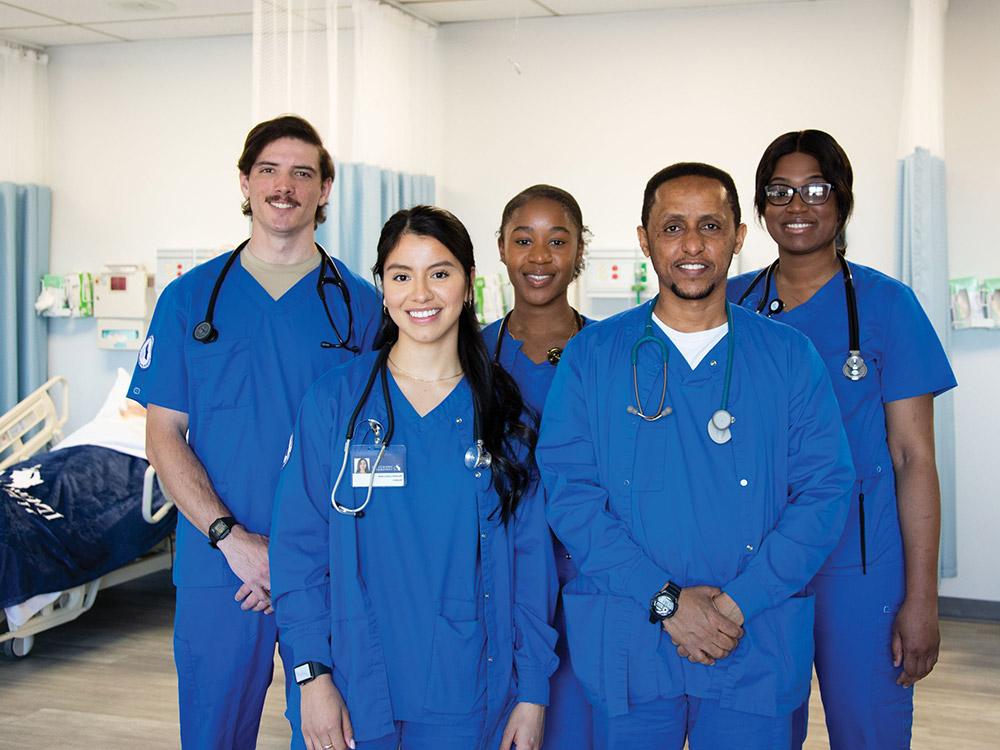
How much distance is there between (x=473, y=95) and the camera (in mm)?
5664

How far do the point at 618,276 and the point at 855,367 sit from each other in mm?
3118

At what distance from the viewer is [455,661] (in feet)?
6.35

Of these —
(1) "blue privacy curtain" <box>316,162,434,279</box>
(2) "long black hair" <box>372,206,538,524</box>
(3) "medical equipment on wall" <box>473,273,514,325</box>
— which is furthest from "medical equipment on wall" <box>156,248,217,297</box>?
(2) "long black hair" <box>372,206,538,524</box>

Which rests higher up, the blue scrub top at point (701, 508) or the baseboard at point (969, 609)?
the blue scrub top at point (701, 508)

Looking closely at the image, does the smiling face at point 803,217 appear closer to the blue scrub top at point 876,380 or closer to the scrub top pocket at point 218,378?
the blue scrub top at point 876,380

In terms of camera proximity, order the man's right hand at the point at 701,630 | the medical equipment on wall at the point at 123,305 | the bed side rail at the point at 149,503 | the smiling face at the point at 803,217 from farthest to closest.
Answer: the medical equipment on wall at the point at 123,305
the bed side rail at the point at 149,503
the smiling face at the point at 803,217
the man's right hand at the point at 701,630

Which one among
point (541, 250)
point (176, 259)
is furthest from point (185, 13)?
point (541, 250)

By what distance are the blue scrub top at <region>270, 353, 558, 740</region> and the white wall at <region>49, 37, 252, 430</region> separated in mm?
4301

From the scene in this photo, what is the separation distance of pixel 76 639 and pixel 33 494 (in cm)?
72

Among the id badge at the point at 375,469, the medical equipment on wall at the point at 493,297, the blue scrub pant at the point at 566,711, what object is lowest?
the blue scrub pant at the point at 566,711

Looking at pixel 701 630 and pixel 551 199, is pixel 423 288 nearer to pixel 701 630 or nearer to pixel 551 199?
pixel 551 199

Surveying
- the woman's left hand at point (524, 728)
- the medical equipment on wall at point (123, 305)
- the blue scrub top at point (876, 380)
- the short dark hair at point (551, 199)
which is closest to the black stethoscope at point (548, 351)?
the short dark hair at point (551, 199)

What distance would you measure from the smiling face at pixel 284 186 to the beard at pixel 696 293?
2.98 ft

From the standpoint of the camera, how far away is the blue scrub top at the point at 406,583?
1.93m
